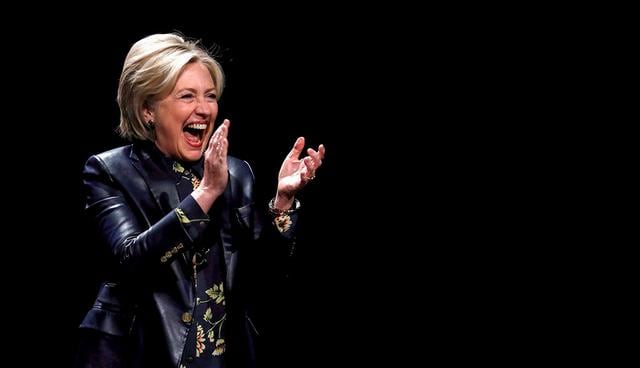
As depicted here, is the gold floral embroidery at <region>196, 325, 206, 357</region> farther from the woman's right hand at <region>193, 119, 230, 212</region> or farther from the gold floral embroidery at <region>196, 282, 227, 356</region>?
the woman's right hand at <region>193, 119, 230, 212</region>

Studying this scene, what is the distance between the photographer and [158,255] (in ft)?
5.91

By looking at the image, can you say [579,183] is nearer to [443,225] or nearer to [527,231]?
[527,231]

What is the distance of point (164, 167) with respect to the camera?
2016 millimetres

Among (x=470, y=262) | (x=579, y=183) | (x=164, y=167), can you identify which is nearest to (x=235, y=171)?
(x=164, y=167)

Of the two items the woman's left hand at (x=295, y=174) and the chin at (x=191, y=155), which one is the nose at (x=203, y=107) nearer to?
the chin at (x=191, y=155)

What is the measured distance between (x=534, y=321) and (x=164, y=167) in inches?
55.1

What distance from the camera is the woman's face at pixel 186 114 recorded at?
79.2 inches

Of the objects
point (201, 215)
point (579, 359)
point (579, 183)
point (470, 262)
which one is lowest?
point (579, 359)

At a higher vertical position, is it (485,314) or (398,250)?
(398,250)

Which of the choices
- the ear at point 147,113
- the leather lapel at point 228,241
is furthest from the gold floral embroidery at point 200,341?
the ear at point 147,113

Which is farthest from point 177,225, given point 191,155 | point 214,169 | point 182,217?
point 191,155

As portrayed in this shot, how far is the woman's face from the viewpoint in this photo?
2.01 meters

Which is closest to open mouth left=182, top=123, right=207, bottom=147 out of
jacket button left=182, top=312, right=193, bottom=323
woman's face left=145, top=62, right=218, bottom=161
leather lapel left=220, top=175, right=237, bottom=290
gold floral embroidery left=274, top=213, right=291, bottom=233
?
woman's face left=145, top=62, right=218, bottom=161

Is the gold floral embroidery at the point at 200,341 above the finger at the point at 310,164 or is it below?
below
